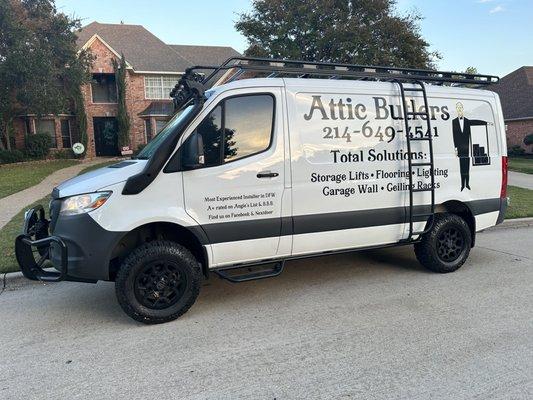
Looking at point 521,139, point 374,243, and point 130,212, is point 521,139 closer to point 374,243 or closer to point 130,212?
point 374,243

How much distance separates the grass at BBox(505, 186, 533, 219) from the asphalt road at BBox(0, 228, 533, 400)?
4.00 metres

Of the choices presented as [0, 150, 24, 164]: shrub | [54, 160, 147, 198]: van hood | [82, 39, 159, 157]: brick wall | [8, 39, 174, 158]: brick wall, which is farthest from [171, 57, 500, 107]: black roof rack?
[82, 39, 159, 157]: brick wall

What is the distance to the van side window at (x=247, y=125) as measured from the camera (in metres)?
4.55

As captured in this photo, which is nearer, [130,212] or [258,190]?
[130,212]

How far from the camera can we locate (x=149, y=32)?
33.2 m

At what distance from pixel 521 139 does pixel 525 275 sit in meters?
31.4

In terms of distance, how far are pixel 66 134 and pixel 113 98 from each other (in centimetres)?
390

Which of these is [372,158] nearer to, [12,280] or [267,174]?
[267,174]

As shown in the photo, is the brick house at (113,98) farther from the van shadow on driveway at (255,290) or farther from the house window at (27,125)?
the van shadow on driveway at (255,290)

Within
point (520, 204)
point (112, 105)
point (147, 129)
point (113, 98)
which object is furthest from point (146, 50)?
point (520, 204)

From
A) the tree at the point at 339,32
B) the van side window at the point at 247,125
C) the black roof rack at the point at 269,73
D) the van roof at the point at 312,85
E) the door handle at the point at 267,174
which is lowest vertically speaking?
the door handle at the point at 267,174

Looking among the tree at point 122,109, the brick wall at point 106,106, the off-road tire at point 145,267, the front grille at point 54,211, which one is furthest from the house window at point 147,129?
the off-road tire at point 145,267

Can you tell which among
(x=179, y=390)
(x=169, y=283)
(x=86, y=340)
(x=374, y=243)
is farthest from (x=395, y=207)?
(x=86, y=340)

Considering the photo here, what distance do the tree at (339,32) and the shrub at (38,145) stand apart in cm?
1547
